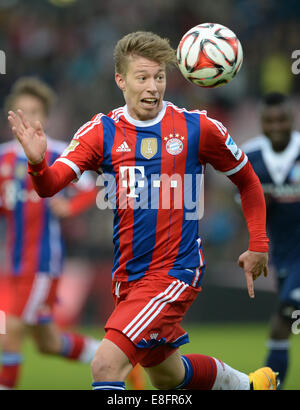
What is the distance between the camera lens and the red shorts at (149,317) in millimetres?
3873

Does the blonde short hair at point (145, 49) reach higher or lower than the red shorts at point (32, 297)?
higher

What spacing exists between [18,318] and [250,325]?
5.91m

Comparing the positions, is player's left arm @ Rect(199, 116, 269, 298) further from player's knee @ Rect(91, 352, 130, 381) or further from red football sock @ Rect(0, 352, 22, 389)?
red football sock @ Rect(0, 352, 22, 389)

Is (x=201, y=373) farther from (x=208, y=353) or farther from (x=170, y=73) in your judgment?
(x=170, y=73)

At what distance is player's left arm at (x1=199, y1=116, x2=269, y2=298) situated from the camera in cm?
420

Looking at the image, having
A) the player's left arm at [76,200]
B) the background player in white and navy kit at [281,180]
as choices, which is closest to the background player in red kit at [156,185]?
the background player in white and navy kit at [281,180]

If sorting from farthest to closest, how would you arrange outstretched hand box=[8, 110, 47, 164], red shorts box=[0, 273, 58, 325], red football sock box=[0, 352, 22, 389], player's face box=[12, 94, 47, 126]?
1. player's face box=[12, 94, 47, 126]
2. red shorts box=[0, 273, 58, 325]
3. red football sock box=[0, 352, 22, 389]
4. outstretched hand box=[8, 110, 47, 164]

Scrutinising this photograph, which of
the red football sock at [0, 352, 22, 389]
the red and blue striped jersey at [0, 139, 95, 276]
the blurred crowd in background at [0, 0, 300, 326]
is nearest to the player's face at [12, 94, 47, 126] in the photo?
the red and blue striped jersey at [0, 139, 95, 276]

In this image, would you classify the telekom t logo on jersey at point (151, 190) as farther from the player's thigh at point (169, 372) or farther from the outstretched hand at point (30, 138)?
the player's thigh at point (169, 372)

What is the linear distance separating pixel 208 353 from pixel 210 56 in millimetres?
5218

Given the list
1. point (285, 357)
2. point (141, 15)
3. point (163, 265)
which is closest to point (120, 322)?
point (163, 265)

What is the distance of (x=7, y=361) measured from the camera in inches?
231

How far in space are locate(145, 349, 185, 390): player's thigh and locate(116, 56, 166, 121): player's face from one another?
1379 mm
